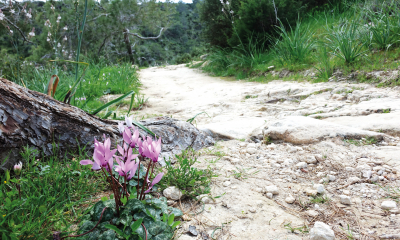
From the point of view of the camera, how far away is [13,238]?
0.90m

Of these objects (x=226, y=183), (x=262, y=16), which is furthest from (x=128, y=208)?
(x=262, y=16)

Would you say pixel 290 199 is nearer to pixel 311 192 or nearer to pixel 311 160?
pixel 311 192

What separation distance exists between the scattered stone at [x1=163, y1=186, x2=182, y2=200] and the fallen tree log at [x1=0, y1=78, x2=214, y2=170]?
0.94ft

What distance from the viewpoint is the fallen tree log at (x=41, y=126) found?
4.51 ft

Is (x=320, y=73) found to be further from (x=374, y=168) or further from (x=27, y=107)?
(x=27, y=107)

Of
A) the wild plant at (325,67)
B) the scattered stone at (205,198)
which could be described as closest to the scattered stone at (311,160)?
the scattered stone at (205,198)

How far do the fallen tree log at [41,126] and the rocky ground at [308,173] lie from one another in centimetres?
60

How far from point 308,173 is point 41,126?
6.22 ft

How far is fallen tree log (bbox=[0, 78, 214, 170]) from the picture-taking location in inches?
54.1

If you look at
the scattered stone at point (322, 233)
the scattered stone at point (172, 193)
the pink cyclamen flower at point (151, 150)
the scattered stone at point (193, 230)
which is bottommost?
the scattered stone at point (322, 233)

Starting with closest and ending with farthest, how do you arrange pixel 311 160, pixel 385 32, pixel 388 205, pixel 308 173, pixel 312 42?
1. pixel 388 205
2. pixel 308 173
3. pixel 311 160
4. pixel 385 32
5. pixel 312 42

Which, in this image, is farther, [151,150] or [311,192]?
[311,192]

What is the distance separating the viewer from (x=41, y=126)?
151 cm

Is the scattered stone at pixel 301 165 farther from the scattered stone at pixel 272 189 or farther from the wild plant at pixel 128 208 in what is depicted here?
the wild plant at pixel 128 208
